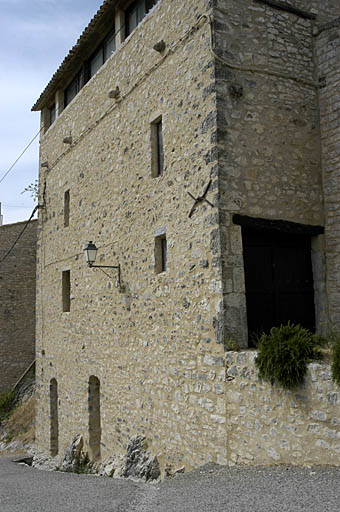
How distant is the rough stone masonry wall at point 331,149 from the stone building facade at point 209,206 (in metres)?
0.02

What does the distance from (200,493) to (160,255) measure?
403 cm

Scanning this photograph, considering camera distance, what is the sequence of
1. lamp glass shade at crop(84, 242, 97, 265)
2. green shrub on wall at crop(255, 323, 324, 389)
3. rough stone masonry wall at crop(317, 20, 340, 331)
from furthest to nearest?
lamp glass shade at crop(84, 242, 97, 265) < rough stone masonry wall at crop(317, 20, 340, 331) < green shrub on wall at crop(255, 323, 324, 389)

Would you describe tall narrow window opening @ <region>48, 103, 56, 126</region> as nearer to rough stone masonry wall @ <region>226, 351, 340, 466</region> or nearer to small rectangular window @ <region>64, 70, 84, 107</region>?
small rectangular window @ <region>64, 70, 84, 107</region>

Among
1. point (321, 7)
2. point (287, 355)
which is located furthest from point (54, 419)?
point (321, 7)

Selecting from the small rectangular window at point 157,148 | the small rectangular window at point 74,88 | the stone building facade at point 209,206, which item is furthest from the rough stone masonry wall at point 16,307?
the small rectangular window at point 157,148

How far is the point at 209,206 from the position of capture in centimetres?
724

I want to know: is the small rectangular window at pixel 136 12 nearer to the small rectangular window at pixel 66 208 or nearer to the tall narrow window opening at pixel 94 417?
the small rectangular window at pixel 66 208

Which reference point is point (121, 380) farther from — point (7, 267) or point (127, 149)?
point (7, 267)

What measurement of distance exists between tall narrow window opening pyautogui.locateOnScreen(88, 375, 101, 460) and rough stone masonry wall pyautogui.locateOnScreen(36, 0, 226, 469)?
8.5 inches

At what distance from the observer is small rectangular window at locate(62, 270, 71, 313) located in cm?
1279

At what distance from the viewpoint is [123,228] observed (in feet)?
32.1

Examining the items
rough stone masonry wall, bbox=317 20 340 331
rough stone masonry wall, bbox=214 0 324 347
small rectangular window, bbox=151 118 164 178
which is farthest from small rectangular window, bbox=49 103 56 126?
rough stone masonry wall, bbox=317 20 340 331

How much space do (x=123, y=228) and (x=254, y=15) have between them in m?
4.32

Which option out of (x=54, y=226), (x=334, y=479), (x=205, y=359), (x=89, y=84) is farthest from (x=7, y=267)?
(x=334, y=479)
